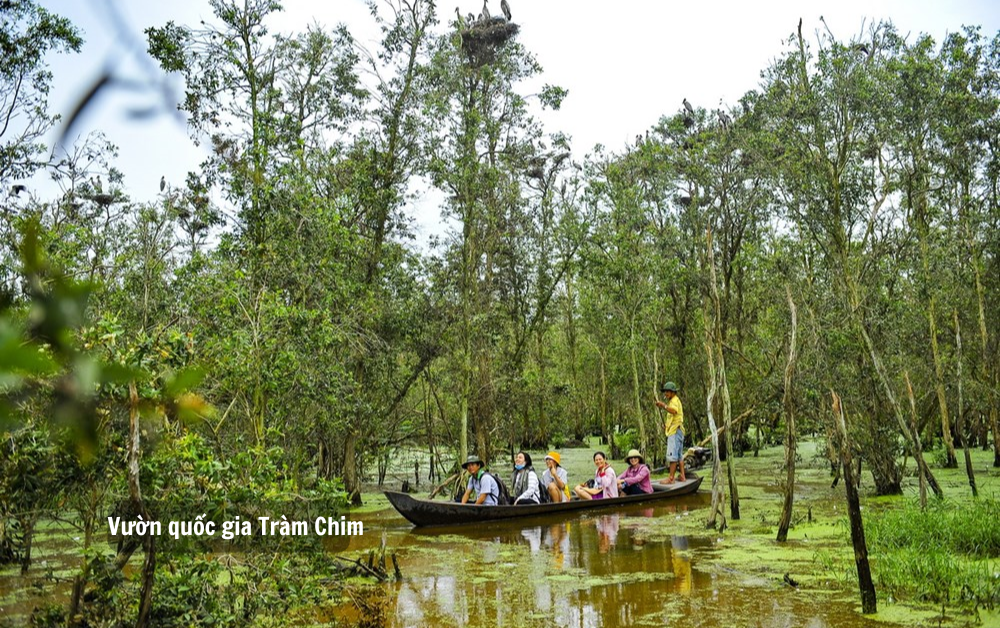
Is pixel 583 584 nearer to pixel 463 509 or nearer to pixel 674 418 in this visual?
pixel 463 509

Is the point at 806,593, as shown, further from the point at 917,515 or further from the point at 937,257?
the point at 937,257

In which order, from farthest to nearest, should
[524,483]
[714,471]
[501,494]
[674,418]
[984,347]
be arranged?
[984,347] → [674,418] → [524,483] → [501,494] → [714,471]

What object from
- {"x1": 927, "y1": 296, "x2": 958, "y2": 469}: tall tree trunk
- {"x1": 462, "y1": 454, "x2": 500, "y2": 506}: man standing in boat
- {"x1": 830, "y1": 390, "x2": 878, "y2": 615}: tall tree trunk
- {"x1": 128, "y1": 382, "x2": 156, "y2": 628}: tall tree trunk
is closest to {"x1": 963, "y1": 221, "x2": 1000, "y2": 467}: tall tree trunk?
{"x1": 927, "y1": 296, "x2": 958, "y2": 469}: tall tree trunk

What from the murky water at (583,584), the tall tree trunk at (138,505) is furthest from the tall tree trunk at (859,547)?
the tall tree trunk at (138,505)

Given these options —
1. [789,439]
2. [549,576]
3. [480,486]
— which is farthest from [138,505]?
[480,486]

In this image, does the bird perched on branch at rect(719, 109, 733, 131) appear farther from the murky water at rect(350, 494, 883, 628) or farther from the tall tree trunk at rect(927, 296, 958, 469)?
the murky water at rect(350, 494, 883, 628)

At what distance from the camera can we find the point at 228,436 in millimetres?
8852

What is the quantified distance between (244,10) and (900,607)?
30.4ft

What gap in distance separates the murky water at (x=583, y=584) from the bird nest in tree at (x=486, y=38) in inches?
368

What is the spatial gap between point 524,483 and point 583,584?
478cm

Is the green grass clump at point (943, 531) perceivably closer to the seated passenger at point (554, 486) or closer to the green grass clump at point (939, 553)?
the green grass clump at point (939, 553)

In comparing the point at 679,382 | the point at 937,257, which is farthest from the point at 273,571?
the point at 679,382

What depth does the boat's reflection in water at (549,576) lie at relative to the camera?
600cm

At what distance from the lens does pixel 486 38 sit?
1520cm
